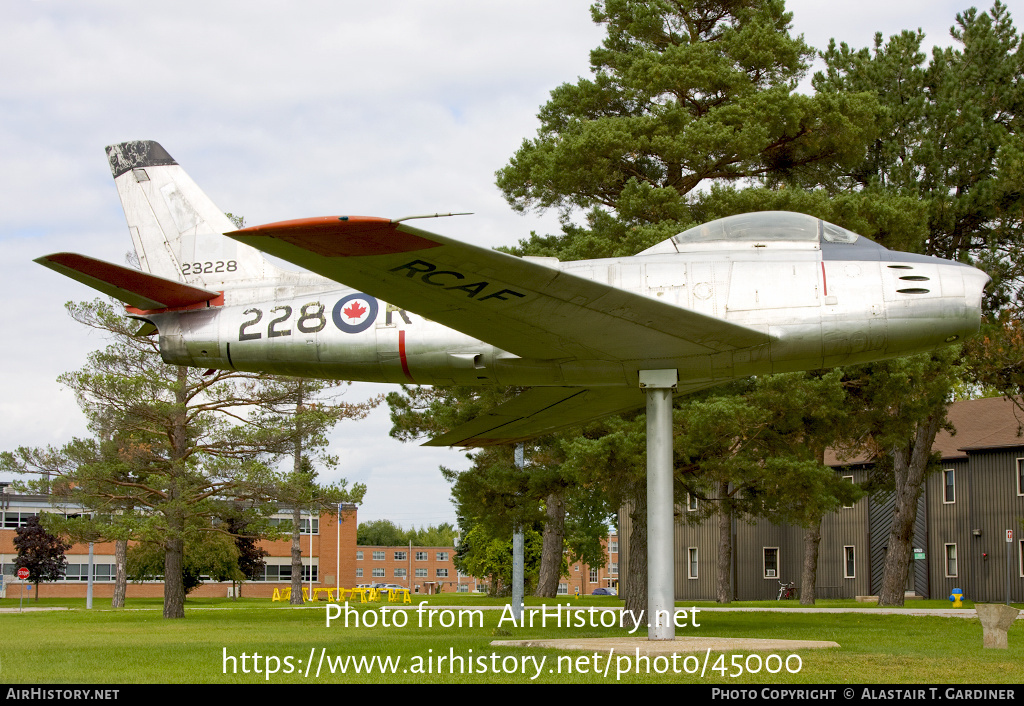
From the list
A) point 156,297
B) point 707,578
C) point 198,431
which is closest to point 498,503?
point 156,297

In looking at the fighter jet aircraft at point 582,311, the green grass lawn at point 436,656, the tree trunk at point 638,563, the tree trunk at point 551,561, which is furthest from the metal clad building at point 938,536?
the fighter jet aircraft at point 582,311

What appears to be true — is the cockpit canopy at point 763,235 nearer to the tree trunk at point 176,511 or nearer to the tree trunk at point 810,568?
the tree trunk at point 176,511

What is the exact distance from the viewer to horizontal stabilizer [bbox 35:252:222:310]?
12344 mm

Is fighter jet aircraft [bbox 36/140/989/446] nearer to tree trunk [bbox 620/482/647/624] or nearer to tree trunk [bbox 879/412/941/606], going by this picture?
tree trunk [bbox 620/482/647/624]

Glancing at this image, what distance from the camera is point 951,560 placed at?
4559 cm

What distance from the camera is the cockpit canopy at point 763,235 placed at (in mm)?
13422

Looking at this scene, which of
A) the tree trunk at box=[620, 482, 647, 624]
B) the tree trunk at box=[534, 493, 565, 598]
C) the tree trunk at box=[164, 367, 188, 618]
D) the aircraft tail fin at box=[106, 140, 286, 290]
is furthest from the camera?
the tree trunk at box=[534, 493, 565, 598]

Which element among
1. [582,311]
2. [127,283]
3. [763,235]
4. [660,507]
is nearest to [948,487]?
[763,235]

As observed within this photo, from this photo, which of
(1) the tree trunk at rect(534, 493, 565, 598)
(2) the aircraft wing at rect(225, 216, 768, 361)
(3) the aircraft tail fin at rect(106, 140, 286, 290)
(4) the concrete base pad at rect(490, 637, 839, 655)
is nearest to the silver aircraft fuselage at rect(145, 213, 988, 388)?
(2) the aircraft wing at rect(225, 216, 768, 361)

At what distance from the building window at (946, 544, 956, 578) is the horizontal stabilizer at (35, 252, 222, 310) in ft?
134

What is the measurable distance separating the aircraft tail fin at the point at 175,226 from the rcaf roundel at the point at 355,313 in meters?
1.52

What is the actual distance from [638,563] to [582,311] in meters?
11.1

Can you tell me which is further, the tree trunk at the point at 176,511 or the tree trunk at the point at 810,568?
the tree trunk at the point at 810,568

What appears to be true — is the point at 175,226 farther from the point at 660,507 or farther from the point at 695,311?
the point at 660,507
